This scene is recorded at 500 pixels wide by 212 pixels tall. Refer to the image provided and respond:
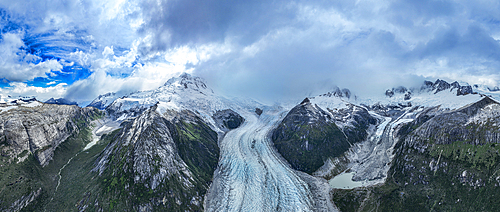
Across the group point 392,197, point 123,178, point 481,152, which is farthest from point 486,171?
point 123,178

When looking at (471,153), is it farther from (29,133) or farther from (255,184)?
(29,133)

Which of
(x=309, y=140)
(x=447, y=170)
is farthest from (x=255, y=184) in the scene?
(x=447, y=170)

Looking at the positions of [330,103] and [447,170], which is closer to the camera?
[447,170]

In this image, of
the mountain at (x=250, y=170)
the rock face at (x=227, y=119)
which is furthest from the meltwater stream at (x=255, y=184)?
the rock face at (x=227, y=119)

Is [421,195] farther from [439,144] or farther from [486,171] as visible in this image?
[439,144]


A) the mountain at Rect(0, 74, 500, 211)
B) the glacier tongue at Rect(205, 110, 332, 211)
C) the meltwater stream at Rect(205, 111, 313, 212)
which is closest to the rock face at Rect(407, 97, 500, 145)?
the mountain at Rect(0, 74, 500, 211)

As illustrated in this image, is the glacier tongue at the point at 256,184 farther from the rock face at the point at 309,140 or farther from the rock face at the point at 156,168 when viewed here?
the rock face at the point at 309,140
